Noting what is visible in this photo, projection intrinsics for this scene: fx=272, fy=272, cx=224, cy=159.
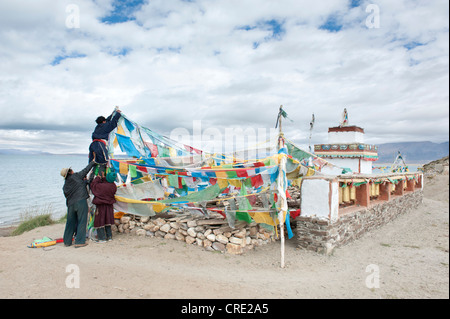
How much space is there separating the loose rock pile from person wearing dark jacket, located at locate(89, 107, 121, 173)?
1932 millimetres

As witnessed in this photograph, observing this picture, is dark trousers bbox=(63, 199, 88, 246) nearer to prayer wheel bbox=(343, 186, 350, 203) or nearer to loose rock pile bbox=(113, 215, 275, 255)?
loose rock pile bbox=(113, 215, 275, 255)

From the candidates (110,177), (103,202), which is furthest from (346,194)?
(103,202)

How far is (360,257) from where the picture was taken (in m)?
6.63

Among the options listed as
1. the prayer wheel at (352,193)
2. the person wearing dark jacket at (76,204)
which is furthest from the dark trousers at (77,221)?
the prayer wheel at (352,193)

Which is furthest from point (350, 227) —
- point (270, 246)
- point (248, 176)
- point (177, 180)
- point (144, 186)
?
point (144, 186)

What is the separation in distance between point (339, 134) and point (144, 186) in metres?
13.7

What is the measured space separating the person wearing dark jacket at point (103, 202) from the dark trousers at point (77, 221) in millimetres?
256

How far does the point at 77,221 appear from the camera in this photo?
678 cm

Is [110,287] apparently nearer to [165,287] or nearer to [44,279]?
[165,287]

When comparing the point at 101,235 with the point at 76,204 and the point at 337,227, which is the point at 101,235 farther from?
the point at 337,227

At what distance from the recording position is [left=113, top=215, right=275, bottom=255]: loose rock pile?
6469 millimetres

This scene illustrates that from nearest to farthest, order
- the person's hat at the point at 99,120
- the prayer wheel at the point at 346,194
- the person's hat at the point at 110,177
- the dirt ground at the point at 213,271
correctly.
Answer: the dirt ground at the point at 213,271, the person's hat at the point at 110,177, the person's hat at the point at 99,120, the prayer wheel at the point at 346,194

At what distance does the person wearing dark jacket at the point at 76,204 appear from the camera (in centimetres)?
659

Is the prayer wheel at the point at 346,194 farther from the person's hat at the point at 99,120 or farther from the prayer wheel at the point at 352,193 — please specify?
the person's hat at the point at 99,120
